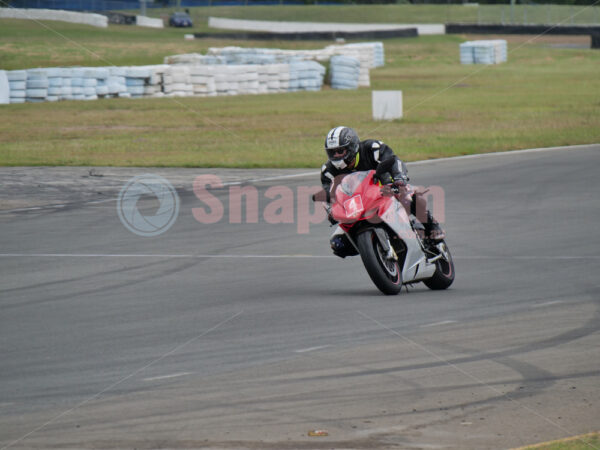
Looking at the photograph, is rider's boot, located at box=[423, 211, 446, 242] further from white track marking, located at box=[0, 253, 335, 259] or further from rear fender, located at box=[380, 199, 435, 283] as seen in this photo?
white track marking, located at box=[0, 253, 335, 259]

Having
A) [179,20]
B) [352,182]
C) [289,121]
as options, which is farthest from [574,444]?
[179,20]

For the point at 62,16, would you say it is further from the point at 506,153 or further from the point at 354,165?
the point at 354,165

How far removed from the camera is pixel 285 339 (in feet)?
24.2

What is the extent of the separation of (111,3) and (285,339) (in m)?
88.6

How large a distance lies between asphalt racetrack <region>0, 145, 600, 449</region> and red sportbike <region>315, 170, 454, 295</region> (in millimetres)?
250

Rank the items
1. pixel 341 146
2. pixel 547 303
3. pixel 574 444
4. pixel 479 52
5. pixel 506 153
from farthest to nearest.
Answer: pixel 479 52 < pixel 506 153 < pixel 341 146 < pixel 547 303 < pixel 574 444

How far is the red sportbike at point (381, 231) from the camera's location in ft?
28.3

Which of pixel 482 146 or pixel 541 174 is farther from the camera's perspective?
pixel 482 146

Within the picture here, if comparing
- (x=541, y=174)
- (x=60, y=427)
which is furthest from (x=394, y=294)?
(x=541, y=174)

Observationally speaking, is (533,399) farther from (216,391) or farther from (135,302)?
(135,302)

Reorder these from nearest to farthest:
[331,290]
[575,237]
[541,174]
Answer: [331,290]
[575,237]
[541,174]

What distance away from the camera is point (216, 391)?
6.03 meters

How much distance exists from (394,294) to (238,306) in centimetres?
145

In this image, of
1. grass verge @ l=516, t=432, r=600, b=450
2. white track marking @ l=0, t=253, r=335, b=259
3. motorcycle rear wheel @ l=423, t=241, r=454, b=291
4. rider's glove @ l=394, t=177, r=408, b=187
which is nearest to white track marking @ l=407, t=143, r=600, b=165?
white track marking @ l=0, t=253, r=335, b=259
